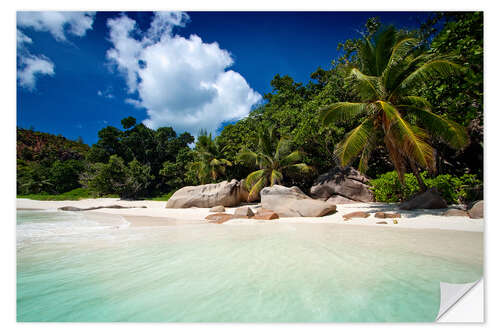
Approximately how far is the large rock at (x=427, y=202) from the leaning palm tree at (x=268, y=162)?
5.70 metres

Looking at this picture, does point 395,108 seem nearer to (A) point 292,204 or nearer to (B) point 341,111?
(B) point 341,111

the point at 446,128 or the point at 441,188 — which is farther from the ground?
the point at 446,128

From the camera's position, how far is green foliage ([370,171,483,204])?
6577mm

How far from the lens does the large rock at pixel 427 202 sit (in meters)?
6.65

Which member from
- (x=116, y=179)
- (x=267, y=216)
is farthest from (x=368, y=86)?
(x=116, y=179)

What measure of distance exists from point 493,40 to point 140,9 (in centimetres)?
500

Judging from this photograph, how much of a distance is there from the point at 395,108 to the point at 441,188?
3.34m

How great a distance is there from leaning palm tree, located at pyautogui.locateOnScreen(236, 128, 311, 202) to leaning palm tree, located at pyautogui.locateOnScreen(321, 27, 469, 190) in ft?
16.0

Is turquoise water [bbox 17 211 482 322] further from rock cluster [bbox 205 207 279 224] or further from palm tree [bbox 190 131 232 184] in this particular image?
palm tree [bbox 190 131 232 184]

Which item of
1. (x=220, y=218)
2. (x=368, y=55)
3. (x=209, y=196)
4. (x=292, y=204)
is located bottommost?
(x=220, y=218)

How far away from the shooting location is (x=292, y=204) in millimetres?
8062

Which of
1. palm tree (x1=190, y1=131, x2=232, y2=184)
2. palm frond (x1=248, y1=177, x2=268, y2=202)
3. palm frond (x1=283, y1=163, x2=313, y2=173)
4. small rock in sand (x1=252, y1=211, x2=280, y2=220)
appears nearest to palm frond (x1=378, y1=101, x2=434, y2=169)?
small rock in sand (x1=252, y1=211, x2=280, y2=220)
